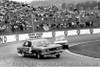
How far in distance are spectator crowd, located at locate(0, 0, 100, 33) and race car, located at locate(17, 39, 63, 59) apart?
2244cm

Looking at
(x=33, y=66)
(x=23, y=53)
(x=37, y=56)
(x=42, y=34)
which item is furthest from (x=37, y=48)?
(x=42, y=34)

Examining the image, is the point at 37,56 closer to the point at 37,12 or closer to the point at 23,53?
the point at 23,53

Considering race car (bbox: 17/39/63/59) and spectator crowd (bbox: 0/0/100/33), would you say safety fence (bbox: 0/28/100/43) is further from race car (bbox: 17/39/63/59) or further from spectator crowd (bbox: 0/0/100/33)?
race car (bbox: 17/39/63/59)

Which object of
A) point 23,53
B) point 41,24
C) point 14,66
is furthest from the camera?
point 41,24

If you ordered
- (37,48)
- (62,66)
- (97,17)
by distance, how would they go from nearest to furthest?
(62,66) → (37,48) → (97,17)

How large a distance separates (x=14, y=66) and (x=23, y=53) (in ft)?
16.2

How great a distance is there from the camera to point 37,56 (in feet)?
57.1

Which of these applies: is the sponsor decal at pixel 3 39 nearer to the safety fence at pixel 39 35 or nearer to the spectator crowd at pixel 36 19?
the safety fence at pixel 39 35

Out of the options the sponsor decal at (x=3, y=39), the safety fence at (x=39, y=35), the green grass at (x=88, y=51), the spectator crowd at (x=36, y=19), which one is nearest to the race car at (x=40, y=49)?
the green grass at (x=88, y=51)

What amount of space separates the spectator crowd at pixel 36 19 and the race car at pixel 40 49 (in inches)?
883

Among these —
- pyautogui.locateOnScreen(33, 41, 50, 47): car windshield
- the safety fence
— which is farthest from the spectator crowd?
pyautogui.locateOnScreen(33, 41, 50, 47): car windshield

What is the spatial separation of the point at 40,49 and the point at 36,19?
30546 millimetres

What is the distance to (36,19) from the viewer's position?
4712 cm

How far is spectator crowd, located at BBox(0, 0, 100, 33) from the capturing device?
42.8 meters
